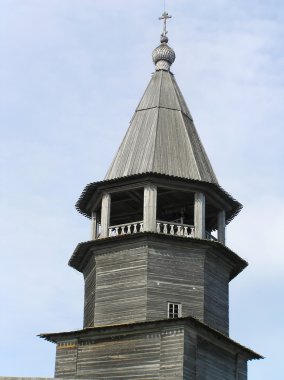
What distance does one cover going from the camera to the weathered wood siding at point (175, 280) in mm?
39844

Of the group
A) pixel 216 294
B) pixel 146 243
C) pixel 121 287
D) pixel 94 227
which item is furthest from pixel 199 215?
pixel 94 227

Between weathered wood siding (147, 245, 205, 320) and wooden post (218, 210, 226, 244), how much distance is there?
2.63 meters

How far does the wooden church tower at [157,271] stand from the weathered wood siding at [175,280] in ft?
0.15

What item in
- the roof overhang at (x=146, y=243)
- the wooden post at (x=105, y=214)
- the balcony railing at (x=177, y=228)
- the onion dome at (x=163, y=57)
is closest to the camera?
the roof overhang at (x=146, y=243)

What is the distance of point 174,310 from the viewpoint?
39938mm

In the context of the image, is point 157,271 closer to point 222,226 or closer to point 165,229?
point 165,229

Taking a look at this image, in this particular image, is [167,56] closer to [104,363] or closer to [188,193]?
[188,193]

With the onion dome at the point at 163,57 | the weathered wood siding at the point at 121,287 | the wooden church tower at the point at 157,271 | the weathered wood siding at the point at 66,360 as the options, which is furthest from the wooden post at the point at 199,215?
the onion dome at the point at 163,57

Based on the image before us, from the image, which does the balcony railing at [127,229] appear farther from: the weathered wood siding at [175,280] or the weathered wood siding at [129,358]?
the weathered wood siding at [129,358]

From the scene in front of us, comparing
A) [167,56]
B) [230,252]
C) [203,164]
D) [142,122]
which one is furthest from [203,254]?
[167,56]

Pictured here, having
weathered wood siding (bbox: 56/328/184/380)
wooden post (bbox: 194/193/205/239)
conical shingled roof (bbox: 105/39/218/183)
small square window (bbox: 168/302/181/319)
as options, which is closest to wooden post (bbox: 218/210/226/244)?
conical shingled roof (bbox: 105/39/218/183)

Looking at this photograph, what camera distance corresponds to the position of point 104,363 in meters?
39.4

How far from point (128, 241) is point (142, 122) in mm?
7426

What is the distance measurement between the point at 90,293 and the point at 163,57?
45.5 ft
